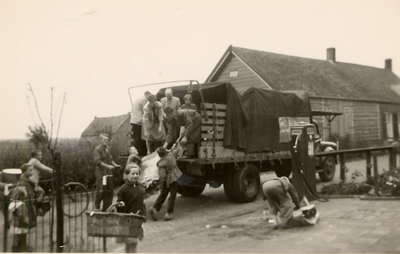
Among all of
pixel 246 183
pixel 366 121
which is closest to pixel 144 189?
pixel 246 183

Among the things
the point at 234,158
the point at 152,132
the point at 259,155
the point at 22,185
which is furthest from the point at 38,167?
the point at 259,155

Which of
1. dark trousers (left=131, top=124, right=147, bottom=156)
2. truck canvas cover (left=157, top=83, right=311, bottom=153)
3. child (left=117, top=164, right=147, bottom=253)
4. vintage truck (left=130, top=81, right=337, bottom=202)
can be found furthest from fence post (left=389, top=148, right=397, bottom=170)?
child (left=117, top=164, right=147, bottom=253)

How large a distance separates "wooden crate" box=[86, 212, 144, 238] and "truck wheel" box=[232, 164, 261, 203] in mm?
4642

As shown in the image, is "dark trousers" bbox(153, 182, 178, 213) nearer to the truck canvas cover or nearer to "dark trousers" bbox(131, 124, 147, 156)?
the truck canvas cover

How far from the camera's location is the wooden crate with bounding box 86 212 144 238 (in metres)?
4.29

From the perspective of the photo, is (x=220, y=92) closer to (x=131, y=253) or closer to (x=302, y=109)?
(x=302, y=109)

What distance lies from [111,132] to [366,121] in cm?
890

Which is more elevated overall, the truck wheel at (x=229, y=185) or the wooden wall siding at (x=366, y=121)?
the wooden wall siding at (x=366, y=121)

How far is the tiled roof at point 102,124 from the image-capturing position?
28.1 feet

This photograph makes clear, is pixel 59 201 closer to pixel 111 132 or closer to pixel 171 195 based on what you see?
pixel 171 195

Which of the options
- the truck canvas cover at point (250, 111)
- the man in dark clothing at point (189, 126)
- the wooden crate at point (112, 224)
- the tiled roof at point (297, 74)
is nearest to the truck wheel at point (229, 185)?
the truck canvas cover at point (250, 111)

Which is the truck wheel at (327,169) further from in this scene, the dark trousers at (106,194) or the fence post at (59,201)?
the fence post at (59,201)

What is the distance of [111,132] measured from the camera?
10070 millimetres

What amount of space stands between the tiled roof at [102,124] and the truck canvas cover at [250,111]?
1.16 m
